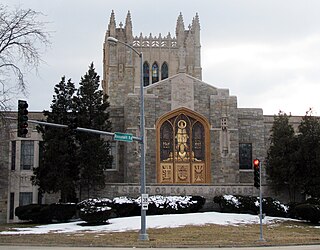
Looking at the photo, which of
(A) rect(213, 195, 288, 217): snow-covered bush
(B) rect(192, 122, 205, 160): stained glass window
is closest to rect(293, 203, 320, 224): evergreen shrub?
(A) rect(213, 195, 288, 217): snow-covered bush

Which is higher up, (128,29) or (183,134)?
(128,29)

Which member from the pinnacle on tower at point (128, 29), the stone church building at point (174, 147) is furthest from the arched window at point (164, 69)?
the stone church building at point (174, 147)

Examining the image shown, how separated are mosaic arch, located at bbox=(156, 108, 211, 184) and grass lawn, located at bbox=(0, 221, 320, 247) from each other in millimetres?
11103

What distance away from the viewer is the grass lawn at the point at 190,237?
25672mm

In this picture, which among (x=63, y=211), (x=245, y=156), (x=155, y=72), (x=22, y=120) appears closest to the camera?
(x=22, y=120)

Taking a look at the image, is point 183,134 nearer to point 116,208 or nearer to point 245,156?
point 245,156

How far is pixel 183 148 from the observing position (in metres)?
45.1

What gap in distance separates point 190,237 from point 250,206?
11.7 metres

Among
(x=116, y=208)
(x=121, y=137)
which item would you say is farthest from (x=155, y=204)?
(x=121, y=137)

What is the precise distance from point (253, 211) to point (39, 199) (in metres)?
16.3

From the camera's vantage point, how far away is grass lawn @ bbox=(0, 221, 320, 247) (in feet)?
84.2

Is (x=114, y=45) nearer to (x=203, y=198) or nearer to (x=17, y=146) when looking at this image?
(x=17, y=146)

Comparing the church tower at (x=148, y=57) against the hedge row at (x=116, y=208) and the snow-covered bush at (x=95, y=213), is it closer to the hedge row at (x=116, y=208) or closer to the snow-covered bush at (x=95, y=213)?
the hedge row at (x=116, y=208)

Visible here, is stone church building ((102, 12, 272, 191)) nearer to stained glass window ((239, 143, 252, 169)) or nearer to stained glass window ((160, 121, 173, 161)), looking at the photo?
stained glass window ((160, 121, 173, 161))
